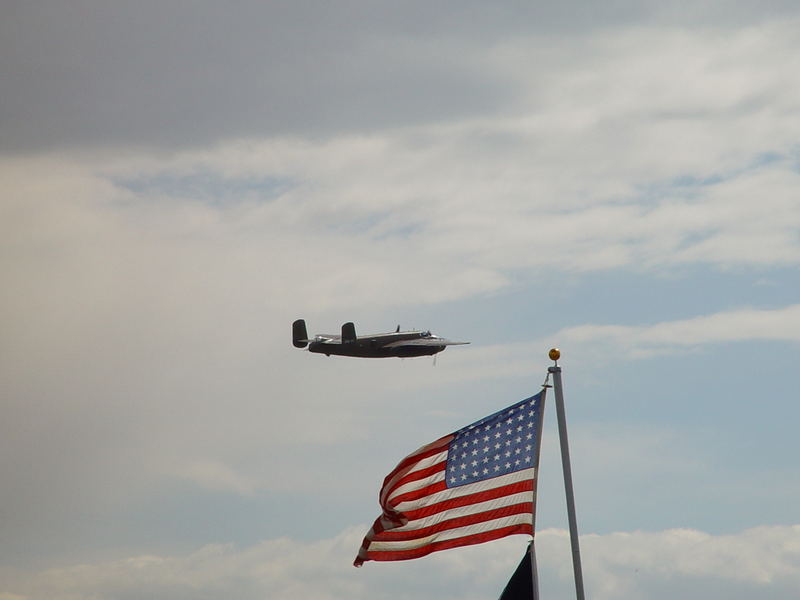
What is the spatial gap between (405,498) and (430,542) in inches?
47.6

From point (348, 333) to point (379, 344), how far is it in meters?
3.22

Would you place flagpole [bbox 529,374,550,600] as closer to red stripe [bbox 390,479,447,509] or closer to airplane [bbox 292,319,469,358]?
red stripe [bbox 390,479,447,509]

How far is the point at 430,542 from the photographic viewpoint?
30.4 m

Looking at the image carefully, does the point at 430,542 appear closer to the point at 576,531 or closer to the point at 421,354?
the point at 576,531

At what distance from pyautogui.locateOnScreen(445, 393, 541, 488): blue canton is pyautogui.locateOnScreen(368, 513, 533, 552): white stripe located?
3.38 feet

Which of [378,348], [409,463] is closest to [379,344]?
[378,348]

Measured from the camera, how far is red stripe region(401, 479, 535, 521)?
29.4 metres

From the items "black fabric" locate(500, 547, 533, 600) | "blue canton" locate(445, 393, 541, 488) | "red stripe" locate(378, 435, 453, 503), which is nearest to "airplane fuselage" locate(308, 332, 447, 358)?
"red stripe" locate(378, 435, 453, 503)

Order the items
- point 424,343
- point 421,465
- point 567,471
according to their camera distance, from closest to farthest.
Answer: point 567,471 → point 421,465 → point 424,343

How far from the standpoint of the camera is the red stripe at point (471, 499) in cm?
2938

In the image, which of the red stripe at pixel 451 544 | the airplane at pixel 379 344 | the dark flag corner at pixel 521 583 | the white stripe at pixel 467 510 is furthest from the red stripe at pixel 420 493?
the airplane at pixel 379 344

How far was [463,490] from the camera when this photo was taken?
30.1 meters

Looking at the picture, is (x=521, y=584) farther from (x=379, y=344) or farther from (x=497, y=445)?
(x=379, y=344)

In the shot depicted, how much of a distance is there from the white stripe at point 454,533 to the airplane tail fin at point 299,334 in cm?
9969
